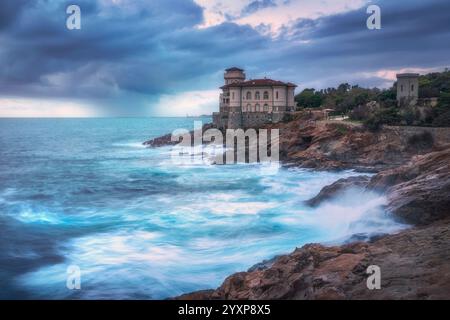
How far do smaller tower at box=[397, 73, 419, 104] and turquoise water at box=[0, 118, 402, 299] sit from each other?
913 inches

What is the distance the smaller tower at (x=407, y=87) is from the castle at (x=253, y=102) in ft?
45.3

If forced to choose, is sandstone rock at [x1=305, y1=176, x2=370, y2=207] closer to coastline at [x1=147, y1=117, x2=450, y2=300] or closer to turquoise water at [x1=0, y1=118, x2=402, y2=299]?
coastline at [x1=147, y1=117, x2=450, y2=300]

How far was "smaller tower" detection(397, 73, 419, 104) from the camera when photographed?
160 ft

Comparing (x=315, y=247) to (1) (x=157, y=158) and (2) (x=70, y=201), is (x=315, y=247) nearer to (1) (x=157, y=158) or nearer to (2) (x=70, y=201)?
(2) (x=70, y=201)

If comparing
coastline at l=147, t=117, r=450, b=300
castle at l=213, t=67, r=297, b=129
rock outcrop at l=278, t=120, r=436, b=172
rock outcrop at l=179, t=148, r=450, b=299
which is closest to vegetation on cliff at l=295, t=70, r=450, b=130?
rock outcrop at l=278, t=120, r=436, b=172

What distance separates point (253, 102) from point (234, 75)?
7.52 meters

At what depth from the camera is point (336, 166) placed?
32.1 metres

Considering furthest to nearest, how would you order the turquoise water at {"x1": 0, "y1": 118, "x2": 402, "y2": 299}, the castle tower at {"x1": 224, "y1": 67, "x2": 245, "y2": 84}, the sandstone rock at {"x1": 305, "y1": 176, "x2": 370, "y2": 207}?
the castle tower at {"x1": 224, "y1": 67, "x2": 245, "y2": 84} → the sandstone rock at {"x1": 305, "y1": 176, "x2": 370, "y2": 207} → the turquoise water at {"x1": 0, "y1": 118, "x2": 402, "y2": 299}

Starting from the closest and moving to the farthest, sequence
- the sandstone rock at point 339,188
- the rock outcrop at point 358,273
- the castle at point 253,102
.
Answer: the rock outcrop at point 358,273 → the sandstone rock at point 339,188 → the castle at point 253,102

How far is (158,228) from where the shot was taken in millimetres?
18859

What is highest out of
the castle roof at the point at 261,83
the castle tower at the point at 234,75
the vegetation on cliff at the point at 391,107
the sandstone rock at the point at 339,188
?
the castle tower at the point at 234,75

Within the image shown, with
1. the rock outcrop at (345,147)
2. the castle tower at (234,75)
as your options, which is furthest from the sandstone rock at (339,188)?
the castle tower at (234,75)

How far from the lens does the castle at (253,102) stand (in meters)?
57.0

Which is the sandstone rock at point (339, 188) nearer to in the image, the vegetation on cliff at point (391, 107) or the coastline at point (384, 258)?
the coastline at point (384, 258)
